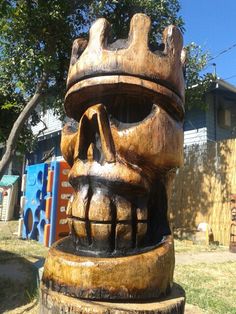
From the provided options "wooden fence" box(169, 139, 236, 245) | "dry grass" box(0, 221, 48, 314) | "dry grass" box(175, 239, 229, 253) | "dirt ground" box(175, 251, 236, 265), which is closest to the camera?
"dry grass" box(0, 221, 48, 314)

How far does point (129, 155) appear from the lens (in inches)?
58.5

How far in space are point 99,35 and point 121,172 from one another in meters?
0.58

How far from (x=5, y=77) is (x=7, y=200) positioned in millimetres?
5966

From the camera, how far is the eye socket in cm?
159

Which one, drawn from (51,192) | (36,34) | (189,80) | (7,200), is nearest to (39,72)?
(36,34)

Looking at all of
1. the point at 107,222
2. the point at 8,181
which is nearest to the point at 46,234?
the point at 107,222

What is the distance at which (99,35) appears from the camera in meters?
1.58

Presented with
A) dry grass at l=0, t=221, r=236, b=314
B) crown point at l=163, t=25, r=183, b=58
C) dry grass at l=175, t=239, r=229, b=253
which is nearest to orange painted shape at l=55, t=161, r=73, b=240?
dry grass at l=0, t=221, r=236, b=314

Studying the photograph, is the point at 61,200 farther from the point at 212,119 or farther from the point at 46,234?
the point at 212,119

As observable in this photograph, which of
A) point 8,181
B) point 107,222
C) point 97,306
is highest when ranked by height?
point 8,181

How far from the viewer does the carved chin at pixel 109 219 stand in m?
1.42

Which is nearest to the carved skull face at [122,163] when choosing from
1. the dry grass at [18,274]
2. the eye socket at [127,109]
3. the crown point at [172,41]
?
the eye socket at [127,109]

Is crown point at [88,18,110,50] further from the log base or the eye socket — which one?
the log base

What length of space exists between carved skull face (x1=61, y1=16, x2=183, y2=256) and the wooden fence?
6830mm
